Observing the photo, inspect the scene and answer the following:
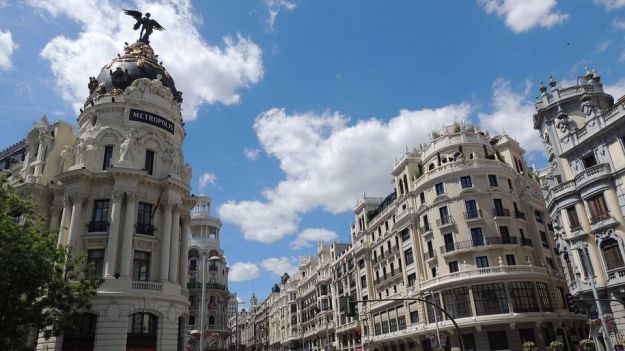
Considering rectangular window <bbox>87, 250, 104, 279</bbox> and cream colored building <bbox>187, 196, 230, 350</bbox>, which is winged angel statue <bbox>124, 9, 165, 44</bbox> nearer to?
rectangular window <bbox>87, 250, 104, 279</bbox>

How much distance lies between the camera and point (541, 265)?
47.0 meters

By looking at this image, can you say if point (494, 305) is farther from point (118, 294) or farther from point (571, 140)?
point (118, 294)

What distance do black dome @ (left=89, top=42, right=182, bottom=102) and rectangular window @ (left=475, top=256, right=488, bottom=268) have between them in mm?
35109

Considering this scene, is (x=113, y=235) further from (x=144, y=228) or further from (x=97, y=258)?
(x=144, y=228)

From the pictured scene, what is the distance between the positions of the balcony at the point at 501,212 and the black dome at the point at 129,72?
116 ft

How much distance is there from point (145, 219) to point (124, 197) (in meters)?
2.62

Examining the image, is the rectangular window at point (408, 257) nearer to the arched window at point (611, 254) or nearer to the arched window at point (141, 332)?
the arched window at point (611, 254)

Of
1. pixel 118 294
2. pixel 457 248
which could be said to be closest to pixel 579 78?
pixel 457 248

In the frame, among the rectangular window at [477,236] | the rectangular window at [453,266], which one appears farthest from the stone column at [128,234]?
the rectangular window at [477,236]

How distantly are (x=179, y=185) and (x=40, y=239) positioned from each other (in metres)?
17.3

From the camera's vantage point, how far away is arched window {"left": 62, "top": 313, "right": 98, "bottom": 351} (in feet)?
105

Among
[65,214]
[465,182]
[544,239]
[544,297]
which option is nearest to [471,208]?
[465,182]

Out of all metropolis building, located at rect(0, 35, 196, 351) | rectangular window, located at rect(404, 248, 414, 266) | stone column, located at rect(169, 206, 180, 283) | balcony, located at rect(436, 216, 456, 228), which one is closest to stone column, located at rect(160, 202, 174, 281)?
metropolis building, located at rect(0, 35, 196, 351)

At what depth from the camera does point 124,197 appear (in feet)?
122
